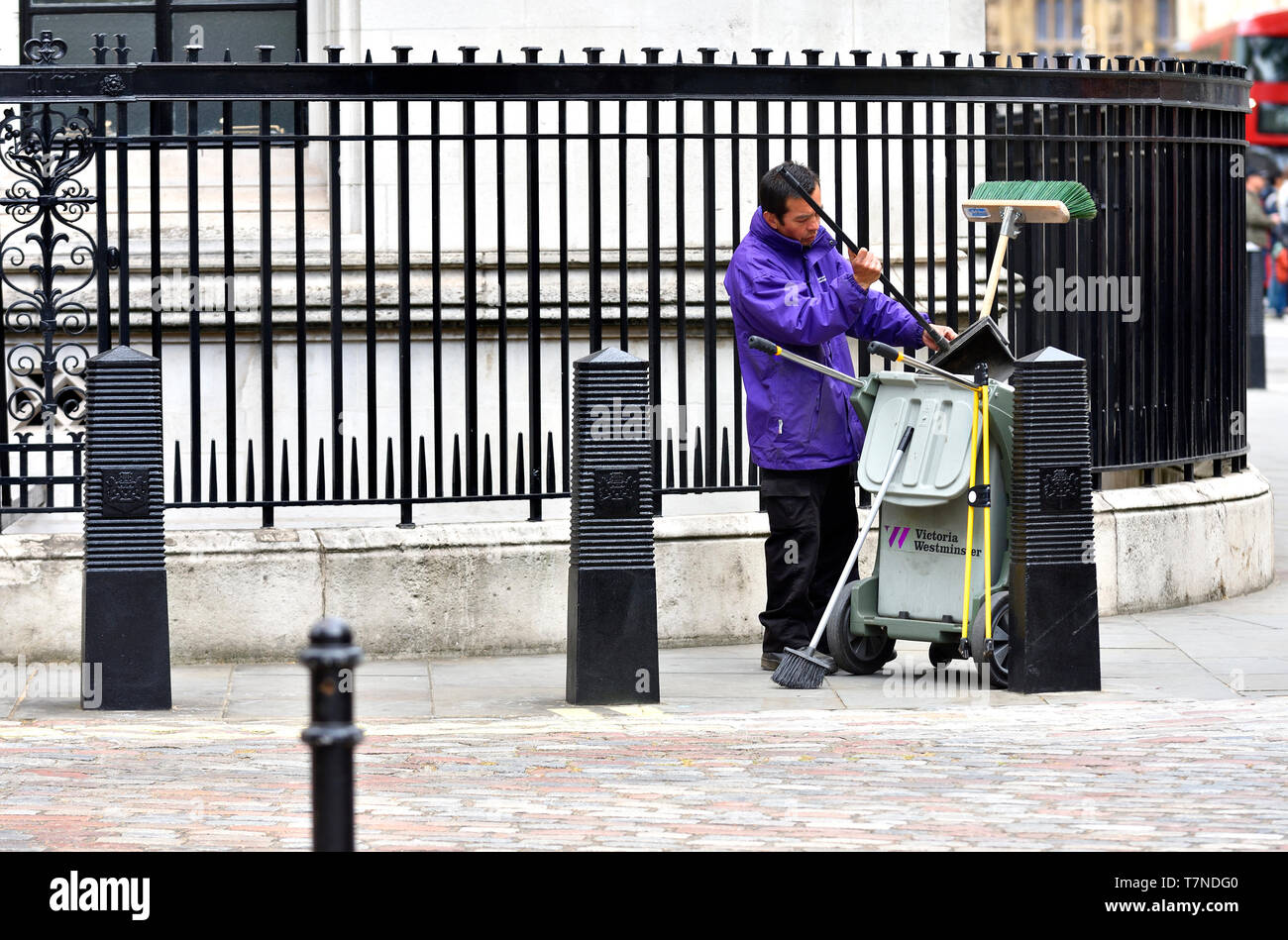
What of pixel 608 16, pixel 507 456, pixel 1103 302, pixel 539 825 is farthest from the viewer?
pixel 608 16

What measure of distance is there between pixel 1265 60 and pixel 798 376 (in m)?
37.0

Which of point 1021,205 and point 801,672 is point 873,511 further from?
point 1021,205

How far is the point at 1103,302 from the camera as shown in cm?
977

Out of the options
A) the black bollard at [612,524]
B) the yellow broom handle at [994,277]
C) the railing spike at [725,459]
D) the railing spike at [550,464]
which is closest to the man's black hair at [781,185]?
the yellow broom handle at [994,277]

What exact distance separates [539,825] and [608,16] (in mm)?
5701

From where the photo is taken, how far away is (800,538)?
8359mm

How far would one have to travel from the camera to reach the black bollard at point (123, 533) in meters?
7.50

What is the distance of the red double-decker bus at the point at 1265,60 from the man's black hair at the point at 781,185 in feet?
116

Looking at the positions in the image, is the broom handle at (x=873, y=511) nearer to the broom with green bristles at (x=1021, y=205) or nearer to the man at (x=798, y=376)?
the man at (x=798, y=376)

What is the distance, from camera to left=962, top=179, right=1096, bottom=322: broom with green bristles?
803cm
